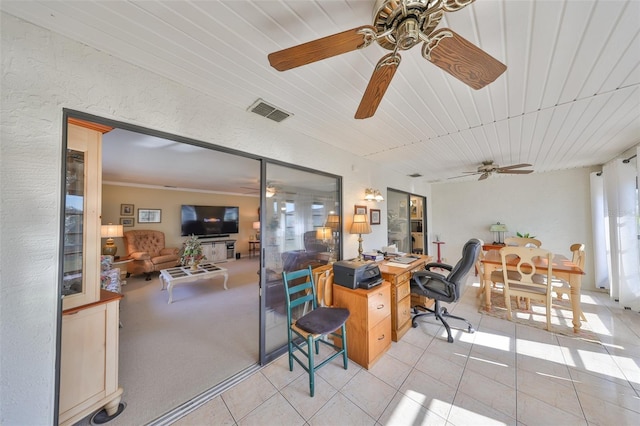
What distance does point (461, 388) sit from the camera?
5.71ft

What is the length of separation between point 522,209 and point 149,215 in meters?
9.79

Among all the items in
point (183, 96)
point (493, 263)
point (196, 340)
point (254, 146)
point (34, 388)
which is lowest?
point (196, 340)

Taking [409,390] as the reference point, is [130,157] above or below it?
above

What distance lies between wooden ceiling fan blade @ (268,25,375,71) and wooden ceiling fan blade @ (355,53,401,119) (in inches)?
6.4

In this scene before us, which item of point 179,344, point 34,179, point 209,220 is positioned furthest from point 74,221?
point 209,220

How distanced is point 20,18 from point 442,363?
153 inches

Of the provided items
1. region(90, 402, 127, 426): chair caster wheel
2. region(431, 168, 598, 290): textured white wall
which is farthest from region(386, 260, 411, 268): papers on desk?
region(431, 168, 598, 290): textured white wall

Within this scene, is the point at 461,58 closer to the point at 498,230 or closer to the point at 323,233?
the point at 323,233

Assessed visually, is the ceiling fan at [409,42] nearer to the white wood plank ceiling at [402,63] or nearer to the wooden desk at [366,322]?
the white wood plank ceiling at [402,63]

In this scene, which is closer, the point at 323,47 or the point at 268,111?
the point at 323,47

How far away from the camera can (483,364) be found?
202cm

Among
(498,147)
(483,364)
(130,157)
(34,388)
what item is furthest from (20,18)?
(498,147)

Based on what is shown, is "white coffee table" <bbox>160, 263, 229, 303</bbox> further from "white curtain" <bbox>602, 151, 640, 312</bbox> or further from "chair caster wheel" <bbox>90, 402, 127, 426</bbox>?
"white curtain" <bbox>602, 151, 640, 312</bbox>

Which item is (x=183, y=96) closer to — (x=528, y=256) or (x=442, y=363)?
(x=442, y=363)
